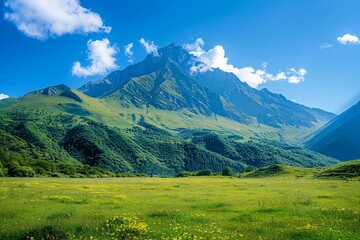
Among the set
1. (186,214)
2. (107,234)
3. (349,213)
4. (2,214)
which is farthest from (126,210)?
(349,213)

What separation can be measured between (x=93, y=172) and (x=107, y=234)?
131698 millimetres

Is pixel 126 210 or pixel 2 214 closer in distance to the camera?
pixel 2 214

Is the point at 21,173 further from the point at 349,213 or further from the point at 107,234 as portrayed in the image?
the point at 349,213

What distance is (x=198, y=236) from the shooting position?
21.5m

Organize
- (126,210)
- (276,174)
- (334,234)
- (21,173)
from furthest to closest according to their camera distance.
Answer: (276,174), (21,173), (126,210), (334,234)

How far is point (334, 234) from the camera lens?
846 inches

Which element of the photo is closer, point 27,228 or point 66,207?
point 27,228

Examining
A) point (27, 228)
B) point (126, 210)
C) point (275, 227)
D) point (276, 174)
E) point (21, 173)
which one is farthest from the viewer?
point (276, 174)

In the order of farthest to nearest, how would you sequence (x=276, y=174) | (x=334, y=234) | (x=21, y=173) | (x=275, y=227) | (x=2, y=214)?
(x=276, y=174) < (x=21, y=173) < (x=2, y=214) < (x=275, y=227) < (x=334, y=234)

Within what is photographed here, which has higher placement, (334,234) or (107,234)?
(107,234)

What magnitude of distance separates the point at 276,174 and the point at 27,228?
131 m

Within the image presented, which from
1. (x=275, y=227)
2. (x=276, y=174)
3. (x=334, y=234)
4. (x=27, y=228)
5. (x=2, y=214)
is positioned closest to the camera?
(x=334, y=234)

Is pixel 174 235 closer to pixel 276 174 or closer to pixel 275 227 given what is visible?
pixel 275 227

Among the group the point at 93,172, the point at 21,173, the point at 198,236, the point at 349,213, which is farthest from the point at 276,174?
the point at 198,236
